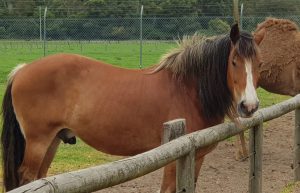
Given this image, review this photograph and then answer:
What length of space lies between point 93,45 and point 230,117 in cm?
2324

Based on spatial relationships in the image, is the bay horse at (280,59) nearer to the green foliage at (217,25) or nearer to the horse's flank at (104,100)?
the horse's flank at (104,100)

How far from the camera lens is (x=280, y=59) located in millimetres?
8648

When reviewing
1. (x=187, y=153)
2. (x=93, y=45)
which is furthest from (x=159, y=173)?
(x=93, y=45)

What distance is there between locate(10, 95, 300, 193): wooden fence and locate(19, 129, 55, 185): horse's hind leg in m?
1.69

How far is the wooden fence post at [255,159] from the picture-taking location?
5.21m

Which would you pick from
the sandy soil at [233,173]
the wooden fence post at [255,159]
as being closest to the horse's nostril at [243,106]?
the wooden fence post at [255,159]

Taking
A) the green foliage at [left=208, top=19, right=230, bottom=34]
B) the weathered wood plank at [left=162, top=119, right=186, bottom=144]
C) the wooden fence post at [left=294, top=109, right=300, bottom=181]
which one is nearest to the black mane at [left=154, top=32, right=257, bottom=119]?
the weathered wood plank at [left=162, top=119, right=186, bottom=144]

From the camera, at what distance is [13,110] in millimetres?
5121

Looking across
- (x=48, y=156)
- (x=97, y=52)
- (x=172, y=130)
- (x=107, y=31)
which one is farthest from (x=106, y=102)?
(x=97, y=52)

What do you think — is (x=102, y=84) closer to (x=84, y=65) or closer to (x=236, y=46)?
(x=84, y=65)

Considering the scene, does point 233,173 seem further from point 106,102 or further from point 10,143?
point 10,143

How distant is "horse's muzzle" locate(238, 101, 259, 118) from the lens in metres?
4.08

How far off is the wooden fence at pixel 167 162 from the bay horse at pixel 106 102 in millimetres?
470

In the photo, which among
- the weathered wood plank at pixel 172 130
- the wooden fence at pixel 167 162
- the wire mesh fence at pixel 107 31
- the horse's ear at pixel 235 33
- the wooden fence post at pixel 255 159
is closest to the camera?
the wooden fence at pixel 167 162
